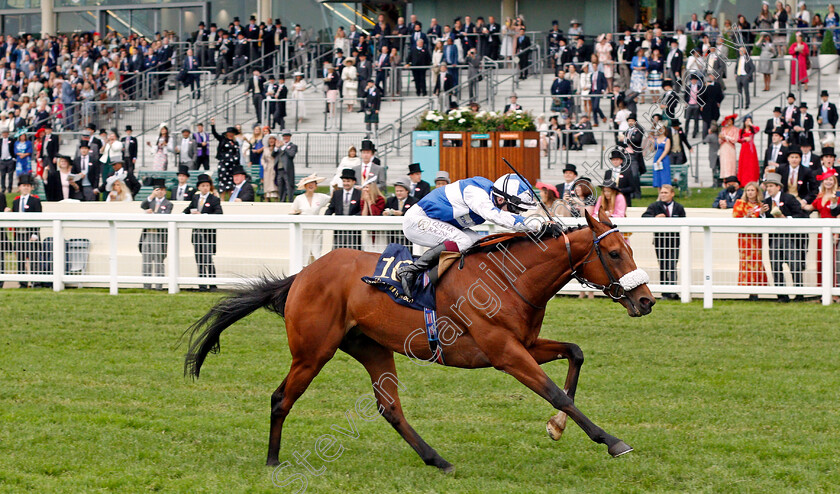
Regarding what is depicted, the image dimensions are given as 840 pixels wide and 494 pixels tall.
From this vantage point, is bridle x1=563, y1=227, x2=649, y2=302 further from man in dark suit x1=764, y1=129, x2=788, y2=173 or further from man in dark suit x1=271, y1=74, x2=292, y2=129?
man in dark suit x1=271, y1=74, x2=292, y2=129

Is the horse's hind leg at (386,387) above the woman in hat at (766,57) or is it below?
below

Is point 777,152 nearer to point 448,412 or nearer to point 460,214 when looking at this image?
point 448,412

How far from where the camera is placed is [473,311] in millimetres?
5738

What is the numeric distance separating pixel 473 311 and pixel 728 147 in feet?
38.5

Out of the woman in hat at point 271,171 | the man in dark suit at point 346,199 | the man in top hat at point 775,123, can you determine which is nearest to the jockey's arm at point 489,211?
the man in dark suit at point 346,199

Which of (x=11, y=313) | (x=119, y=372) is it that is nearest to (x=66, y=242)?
(x=11, y=313)

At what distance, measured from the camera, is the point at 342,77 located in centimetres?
2208

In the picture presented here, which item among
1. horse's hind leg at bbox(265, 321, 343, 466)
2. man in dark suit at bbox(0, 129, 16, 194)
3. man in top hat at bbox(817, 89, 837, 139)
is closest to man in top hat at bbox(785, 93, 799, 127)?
man in top hat at bbox(817, 89, 837, 139)

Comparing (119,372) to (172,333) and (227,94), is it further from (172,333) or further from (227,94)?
(227,94)

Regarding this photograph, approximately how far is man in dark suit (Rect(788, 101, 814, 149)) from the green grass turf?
660cm

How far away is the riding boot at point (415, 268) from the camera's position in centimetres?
591

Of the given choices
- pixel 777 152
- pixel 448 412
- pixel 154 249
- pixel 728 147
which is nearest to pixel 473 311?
pixel 448 412

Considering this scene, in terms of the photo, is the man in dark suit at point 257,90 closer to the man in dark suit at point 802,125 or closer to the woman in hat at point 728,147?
the woman in hat at point 728,147

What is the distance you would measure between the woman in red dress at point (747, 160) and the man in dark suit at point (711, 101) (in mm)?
1582
